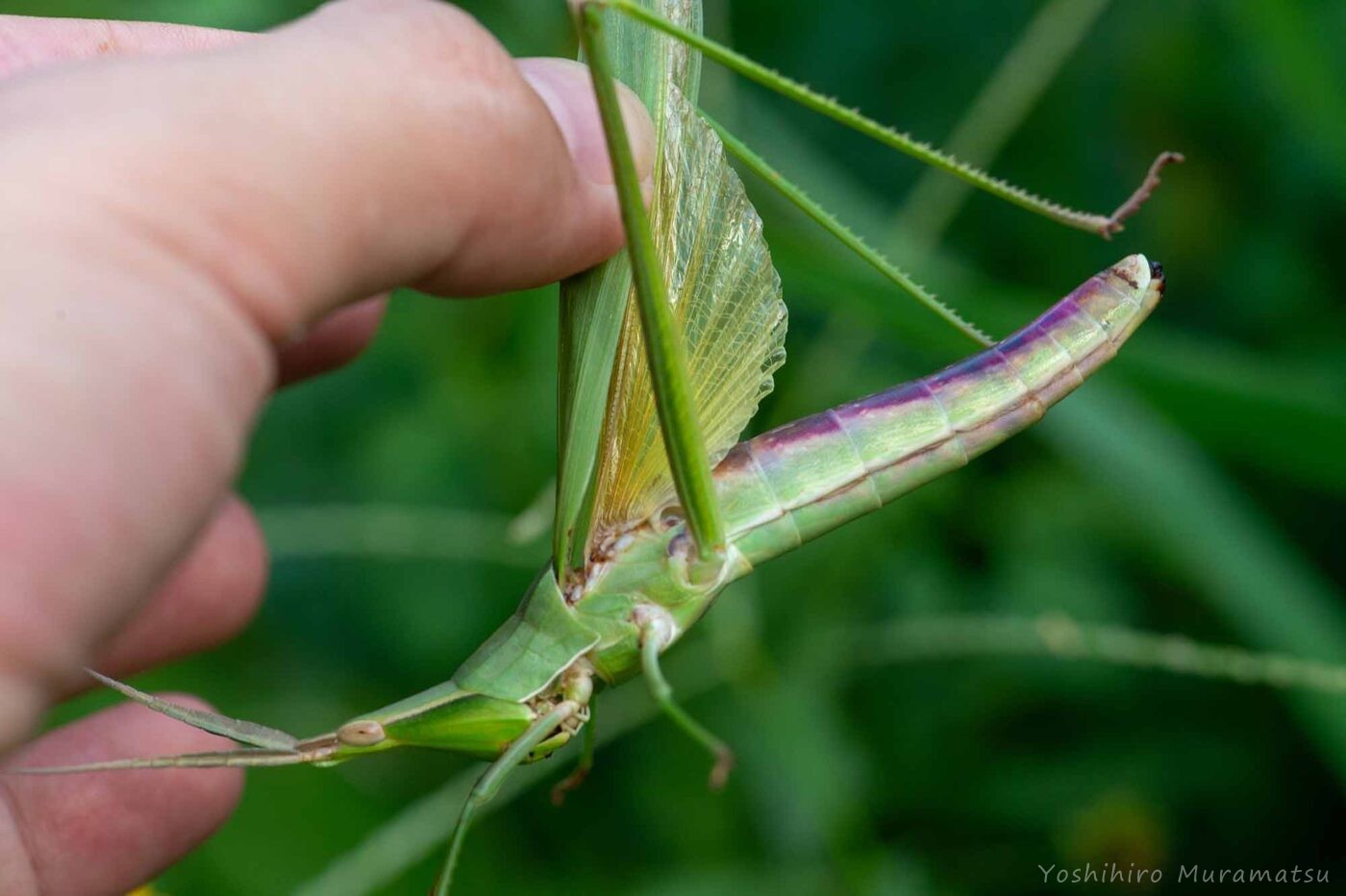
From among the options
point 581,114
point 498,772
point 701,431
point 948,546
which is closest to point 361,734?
point 498,772

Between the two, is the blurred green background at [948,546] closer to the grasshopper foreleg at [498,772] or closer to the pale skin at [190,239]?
the grasshopper foreleg at [498,772]

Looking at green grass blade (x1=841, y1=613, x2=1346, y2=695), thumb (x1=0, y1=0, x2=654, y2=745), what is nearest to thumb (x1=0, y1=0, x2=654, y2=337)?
thumb (x1=0, y1=0, x2=654, y2=745)

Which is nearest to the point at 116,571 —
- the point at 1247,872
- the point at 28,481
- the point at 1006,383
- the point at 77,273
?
the point at 28,481

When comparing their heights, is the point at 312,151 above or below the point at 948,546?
above

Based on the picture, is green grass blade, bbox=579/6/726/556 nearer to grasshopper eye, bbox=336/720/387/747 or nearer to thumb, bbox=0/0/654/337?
thumb, bbox=0/0/654/337

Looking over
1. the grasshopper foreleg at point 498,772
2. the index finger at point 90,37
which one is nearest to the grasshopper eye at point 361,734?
the grasshopper foreleg at point 498,772

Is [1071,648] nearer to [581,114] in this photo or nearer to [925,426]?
[925,426]
